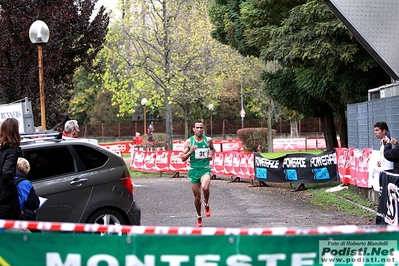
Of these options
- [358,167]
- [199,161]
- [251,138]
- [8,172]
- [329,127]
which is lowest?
[358,167]

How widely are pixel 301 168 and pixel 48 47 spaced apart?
7915mm

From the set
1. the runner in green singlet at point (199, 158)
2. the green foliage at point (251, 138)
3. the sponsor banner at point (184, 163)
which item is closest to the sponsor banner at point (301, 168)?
the sponsor banner at point (184, 163)

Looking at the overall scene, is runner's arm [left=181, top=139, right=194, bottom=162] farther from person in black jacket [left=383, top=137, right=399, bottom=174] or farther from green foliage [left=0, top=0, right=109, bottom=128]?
green foliage [left=0, top=0, right=109, bottom=128]

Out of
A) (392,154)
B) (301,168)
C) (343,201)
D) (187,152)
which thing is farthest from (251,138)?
(392,154)

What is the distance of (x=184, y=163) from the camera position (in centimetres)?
2925

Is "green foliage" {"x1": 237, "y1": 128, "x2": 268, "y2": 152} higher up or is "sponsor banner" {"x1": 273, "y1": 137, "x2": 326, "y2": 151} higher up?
"green foliage" {"x1": 237, "y1": 128, "x2": 268, "y2": 152}

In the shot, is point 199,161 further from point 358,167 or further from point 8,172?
point 358,167

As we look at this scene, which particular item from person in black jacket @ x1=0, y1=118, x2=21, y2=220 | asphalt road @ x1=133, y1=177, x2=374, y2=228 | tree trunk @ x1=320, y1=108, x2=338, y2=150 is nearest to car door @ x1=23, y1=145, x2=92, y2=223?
person in black jacket @ x1=0, y1=118, x2=21, y2=220

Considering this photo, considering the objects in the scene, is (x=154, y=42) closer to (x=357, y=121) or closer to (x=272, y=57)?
(x=272, y=57)

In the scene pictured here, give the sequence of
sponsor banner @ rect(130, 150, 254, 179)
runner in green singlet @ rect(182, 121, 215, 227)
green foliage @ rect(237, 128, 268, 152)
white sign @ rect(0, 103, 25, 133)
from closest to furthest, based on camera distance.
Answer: runner in green singlet @ rect(182, 121, 215, 227)
white sign @ rect(0, 103, 25, 133)
sponsor banner @ rect(130, 150, 254, 179)
green foliage @ rect(237, 128, 268, 152)

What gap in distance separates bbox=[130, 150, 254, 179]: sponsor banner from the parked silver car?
46.8ft

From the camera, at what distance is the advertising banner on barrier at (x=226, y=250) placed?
4457 millimetres

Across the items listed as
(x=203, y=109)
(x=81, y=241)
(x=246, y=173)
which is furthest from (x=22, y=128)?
(x=203, y=109)

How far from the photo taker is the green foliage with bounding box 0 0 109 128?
61.4ft
